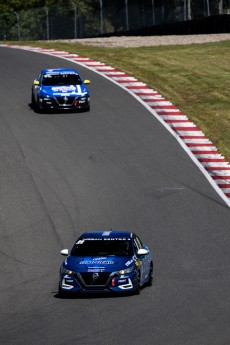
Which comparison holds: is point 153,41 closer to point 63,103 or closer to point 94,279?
point 63,103

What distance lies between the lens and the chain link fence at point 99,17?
63.0m

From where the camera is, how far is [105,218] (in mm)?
28422

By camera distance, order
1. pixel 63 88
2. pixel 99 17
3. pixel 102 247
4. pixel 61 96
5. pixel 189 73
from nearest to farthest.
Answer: pixel 102 247, pixel 61 96, pixel 63 88, pixel 189 73, pixel 99 17

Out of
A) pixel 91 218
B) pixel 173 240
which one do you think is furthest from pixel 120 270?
pixel 91 218

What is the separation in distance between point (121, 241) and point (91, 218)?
251 inches

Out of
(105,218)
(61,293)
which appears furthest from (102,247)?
(105,218)

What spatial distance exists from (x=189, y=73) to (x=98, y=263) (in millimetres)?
30351

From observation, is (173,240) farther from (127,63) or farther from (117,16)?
(117,16)

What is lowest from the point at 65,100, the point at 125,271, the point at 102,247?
the point at 125,271

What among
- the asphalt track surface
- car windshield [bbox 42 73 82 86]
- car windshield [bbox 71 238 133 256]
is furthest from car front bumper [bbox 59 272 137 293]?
car windshield [bbox 42 73 82 86]

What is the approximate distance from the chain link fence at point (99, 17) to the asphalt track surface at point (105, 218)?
17.4 metres

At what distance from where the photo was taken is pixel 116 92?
44.1 metres

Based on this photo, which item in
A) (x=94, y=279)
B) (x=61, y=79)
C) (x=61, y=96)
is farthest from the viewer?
(x=61, y=79)

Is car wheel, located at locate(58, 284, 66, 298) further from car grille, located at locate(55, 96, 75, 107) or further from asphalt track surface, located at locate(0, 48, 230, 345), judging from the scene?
car grille, located at locate(55, 96, 75, 107)
